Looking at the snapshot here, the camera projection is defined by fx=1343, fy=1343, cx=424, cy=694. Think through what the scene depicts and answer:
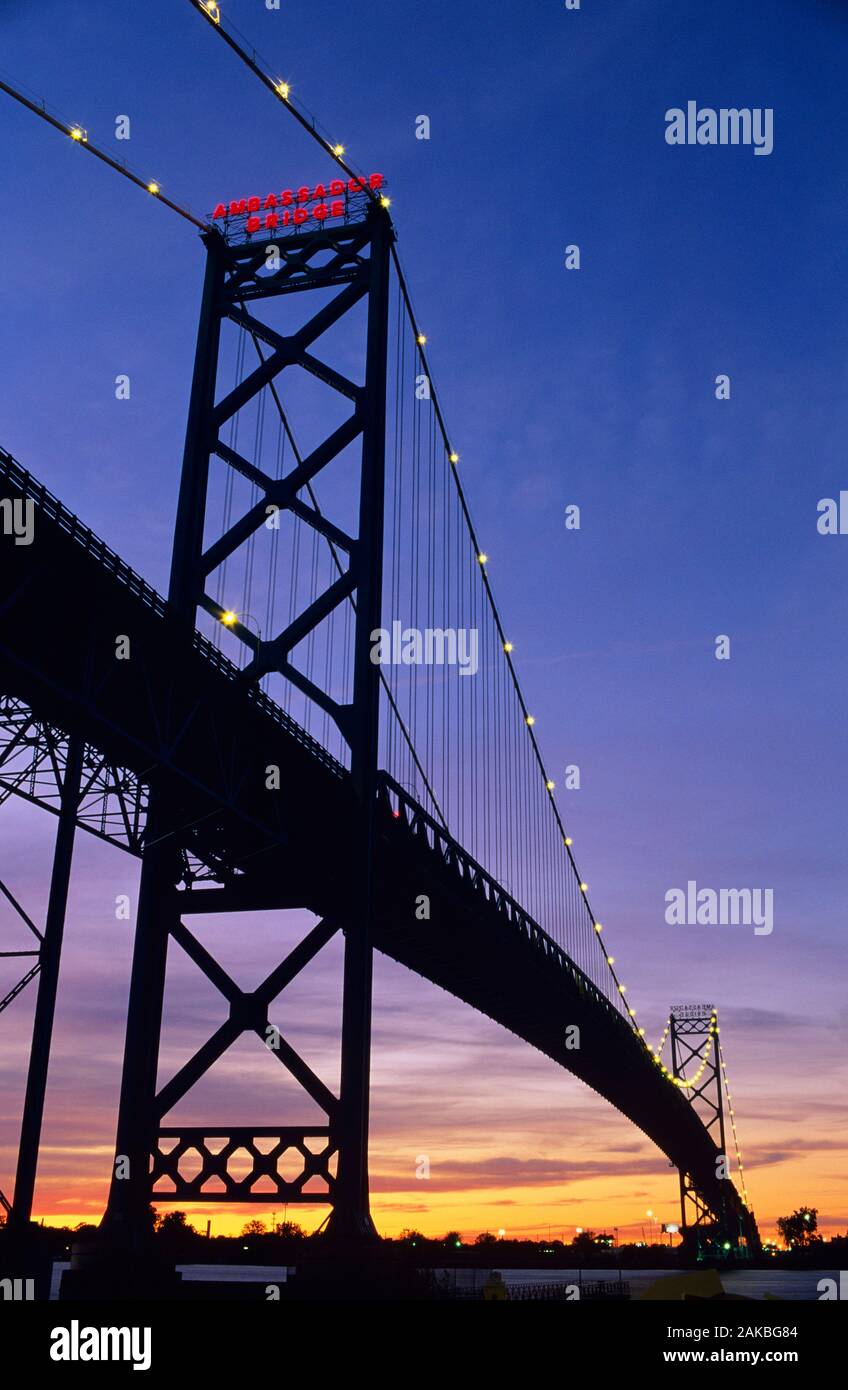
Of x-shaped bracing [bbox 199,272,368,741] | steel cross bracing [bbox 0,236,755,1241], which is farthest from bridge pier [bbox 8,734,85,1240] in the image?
x-shaped bracing [bbox 199,272,368,741]

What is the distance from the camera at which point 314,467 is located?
121 feet

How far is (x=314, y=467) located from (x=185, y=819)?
1166cm

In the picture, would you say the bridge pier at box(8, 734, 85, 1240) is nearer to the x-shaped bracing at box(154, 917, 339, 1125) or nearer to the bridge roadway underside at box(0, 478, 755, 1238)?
the bridge roadway underside at box(0, 478, 755, 1238)

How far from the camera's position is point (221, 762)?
27.8 metres

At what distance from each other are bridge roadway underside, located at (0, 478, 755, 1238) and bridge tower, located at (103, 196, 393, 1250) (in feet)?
2.03

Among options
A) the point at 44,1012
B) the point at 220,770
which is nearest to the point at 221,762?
the point at 220,770

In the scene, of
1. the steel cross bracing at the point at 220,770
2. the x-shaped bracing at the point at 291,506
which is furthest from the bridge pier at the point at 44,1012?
the x-shaped bracing at the point at 291,506

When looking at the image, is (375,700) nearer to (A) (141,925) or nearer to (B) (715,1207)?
(A) (141,925)

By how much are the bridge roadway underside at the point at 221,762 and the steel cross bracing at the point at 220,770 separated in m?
0.05

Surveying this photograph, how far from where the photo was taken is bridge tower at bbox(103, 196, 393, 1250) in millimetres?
30266

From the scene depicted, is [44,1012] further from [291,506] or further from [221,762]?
[291,506]

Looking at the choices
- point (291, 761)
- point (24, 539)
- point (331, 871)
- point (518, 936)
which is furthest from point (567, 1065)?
point (24, 539)

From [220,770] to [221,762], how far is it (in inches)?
7.0
